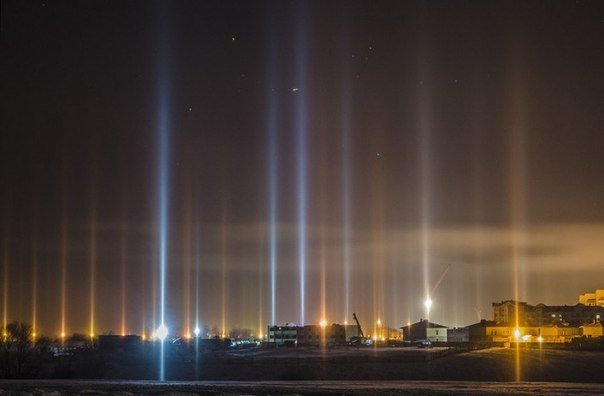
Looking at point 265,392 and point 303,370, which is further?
point 303,370

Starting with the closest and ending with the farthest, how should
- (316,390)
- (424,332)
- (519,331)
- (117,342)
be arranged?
(316,390) < (519,331) < (117,342) < (424,332)

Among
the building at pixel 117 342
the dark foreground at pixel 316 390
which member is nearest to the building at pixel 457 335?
the building at pixel 117 342

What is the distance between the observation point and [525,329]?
148 m

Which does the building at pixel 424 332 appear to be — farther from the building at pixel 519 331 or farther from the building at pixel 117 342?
the building at pixel 117 342

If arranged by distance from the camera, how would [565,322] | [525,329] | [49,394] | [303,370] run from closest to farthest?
[49,394], [303,370], [525,329], [565,322]

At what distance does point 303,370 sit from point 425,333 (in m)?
111

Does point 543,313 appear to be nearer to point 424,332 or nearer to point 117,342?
point 424,332

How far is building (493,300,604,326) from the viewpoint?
17138 cm

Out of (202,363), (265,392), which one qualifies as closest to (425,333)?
(202,363)

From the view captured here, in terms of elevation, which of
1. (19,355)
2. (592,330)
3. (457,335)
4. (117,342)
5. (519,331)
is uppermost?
(19,355)

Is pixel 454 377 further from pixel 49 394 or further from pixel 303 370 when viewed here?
pixel 49 394

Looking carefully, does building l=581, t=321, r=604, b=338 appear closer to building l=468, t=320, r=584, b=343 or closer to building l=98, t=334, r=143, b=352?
building l=468, t=320, r=584, b=343

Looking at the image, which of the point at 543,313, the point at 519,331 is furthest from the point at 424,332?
the point at 519,331

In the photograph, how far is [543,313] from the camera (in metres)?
175
